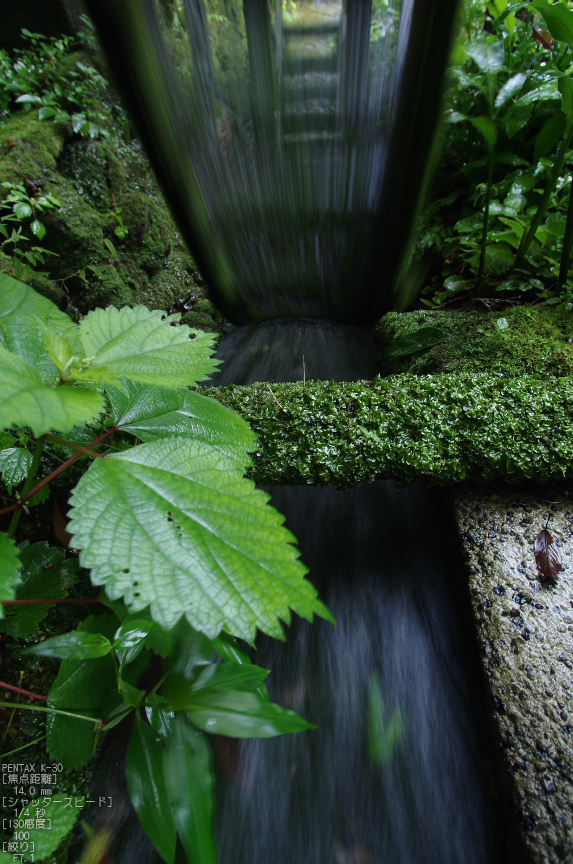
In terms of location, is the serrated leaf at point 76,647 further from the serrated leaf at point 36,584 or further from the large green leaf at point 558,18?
the large green leaf at point 558,18

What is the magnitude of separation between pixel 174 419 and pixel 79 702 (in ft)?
2.42

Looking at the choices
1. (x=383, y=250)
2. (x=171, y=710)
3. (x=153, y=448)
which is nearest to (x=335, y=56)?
(x=383, y=250)

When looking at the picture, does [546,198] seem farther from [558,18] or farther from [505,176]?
[505,176]

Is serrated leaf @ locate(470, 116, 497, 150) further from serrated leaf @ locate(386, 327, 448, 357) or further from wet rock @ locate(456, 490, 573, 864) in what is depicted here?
wet rock @ locate(456, 490, 573, 864)

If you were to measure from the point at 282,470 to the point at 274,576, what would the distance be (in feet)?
3.20

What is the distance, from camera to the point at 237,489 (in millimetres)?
698

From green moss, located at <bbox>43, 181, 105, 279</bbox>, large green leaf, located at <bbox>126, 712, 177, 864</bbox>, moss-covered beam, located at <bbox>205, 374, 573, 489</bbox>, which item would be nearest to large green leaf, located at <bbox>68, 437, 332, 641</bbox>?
large green leaf, located at <bbox>126, 712, 177, 864</bbox>

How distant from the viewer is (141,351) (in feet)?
2.78

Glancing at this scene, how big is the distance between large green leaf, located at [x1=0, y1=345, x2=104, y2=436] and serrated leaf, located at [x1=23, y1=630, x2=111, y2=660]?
1.84ft

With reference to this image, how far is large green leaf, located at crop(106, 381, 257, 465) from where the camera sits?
2.97 ft

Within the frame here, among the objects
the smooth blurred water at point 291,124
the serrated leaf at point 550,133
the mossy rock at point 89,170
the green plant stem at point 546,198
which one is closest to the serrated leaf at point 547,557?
the green plant stem at point 546,198

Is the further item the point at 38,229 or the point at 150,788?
the point at 38,229

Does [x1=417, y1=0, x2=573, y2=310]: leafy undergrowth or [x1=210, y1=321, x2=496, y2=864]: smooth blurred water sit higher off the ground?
[x1=417, y1=0, x2=573, y2=310]: leafy undergrowth

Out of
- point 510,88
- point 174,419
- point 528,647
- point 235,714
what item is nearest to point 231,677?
point 235,714
